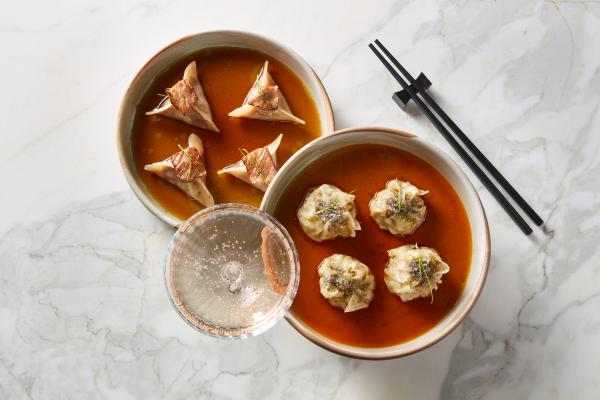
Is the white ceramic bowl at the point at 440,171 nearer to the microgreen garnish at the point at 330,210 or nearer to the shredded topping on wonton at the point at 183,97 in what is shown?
the microgreen garnish at the point at 330,210

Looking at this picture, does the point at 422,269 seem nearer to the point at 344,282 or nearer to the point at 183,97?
the point at 344,282

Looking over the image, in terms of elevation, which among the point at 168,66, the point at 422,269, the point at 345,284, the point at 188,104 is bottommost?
the point at 422,269

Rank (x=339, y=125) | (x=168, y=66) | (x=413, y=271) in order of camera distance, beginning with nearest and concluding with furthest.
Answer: (x=413, y=271) → (x=168, y=66) → (x=339, y=125)

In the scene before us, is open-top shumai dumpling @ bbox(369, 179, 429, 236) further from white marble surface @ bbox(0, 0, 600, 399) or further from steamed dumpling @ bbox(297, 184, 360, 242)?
white marble surface @ bbox(0, 0, 600, 399)

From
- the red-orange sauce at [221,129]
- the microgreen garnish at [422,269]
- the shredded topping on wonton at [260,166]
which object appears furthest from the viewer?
the red-orange sauce at [221,129]

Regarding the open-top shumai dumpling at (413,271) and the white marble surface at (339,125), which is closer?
the open-top shumai dumpling at (413,271)

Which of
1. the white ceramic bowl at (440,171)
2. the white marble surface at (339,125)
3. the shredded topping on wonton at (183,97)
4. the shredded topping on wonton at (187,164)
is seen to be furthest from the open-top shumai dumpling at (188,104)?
the white ceramic bowl at (440,171)

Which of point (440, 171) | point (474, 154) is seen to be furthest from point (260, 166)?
point (474, 154)

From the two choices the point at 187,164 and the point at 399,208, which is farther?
the point at 187,164
